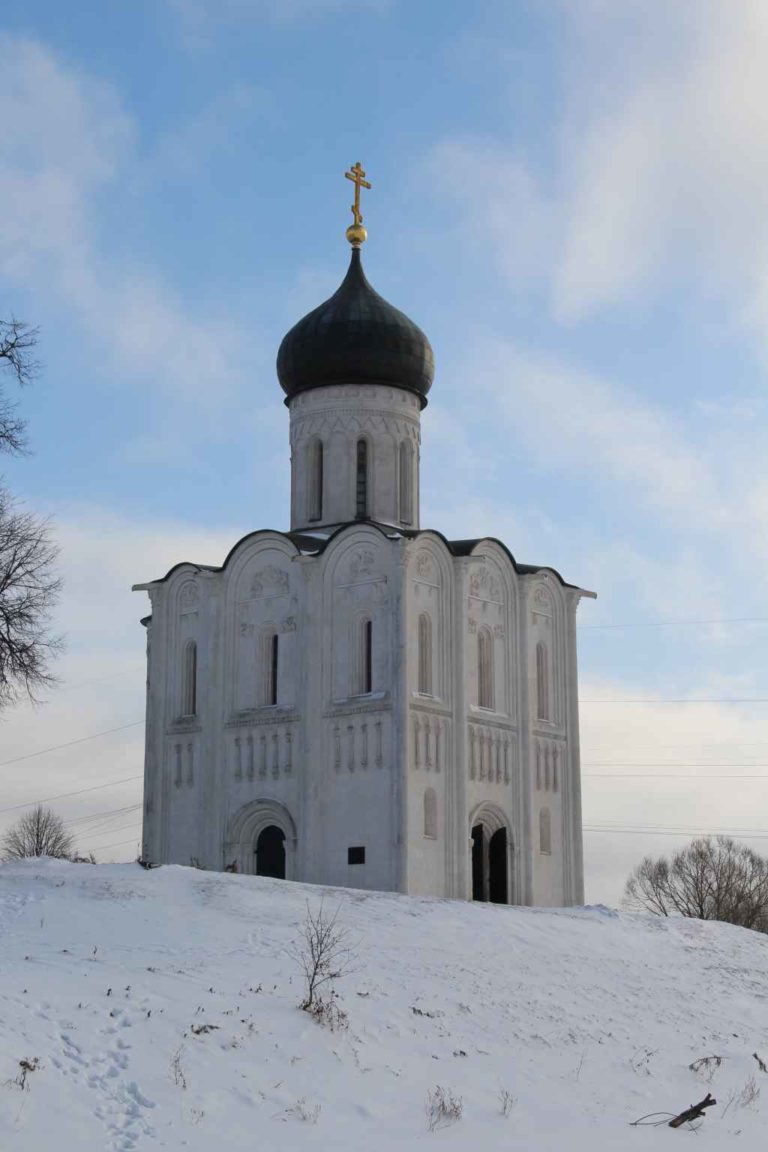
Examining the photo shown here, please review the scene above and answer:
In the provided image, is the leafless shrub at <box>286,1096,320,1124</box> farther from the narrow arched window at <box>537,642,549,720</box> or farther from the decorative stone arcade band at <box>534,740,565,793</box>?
the narrow arched window at <box>537,642,549,720</box>

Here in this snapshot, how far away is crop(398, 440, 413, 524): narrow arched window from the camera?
3067 cm

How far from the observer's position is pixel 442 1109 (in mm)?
13477

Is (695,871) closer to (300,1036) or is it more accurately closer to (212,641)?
(212,641)

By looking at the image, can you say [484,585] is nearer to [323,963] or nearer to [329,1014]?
[323,963]

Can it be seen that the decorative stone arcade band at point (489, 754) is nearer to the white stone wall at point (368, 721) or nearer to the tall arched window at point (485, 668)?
the white stone wall at point (368, 721)

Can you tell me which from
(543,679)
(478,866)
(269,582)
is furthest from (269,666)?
(543,679)

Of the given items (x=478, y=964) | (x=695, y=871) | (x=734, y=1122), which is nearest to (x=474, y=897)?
(x=478, y=964)

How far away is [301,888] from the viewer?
21.8 meters

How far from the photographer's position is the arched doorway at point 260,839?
27.3m

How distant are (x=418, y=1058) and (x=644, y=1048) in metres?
3.28

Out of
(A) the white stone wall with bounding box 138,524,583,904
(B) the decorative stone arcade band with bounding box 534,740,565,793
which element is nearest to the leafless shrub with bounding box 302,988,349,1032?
(A) the white stone wall with bounding box 138,524,583,904

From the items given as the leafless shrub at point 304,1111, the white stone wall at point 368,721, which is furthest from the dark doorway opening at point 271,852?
the leafless shrub at point 304,1111

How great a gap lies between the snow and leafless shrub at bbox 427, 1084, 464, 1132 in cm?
8

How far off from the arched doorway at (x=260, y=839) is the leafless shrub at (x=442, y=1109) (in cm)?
1332
